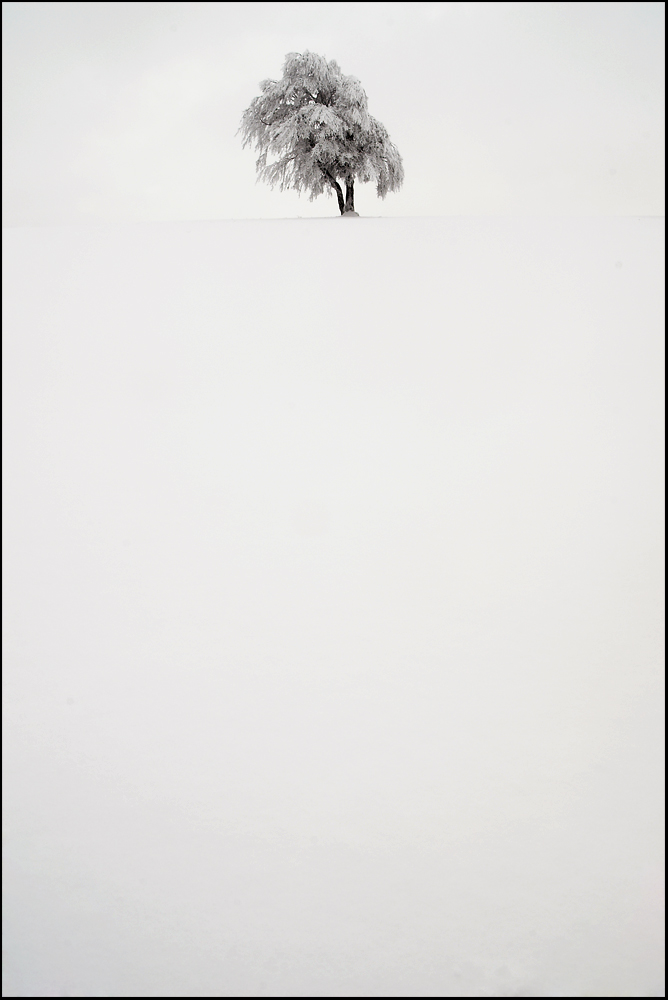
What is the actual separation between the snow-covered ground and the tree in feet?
28.4

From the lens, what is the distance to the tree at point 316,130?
1398 cm

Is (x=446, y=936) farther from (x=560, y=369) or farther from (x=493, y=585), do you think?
(x=560, y=369)

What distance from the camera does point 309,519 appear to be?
13.9ft

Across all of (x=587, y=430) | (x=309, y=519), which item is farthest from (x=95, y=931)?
(x=587, y=430)

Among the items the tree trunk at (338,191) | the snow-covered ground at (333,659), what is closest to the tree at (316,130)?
the tree trunk at (338,191)

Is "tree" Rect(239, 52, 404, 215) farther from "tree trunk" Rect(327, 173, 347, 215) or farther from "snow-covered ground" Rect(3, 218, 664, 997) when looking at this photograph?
"snow-covered ground" Rect(3, 218, 664, 997)

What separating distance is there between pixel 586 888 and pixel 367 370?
5186 millimetres

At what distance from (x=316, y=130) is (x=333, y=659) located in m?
13.6

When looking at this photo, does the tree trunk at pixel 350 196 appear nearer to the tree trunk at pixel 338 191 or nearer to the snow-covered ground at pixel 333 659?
the tree trunk at pixel 338 191

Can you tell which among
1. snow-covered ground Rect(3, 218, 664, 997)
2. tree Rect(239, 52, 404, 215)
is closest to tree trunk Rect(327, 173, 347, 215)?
tree Rect(239, 52, 404, 215)

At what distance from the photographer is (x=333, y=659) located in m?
2.98

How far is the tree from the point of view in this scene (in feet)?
45.9

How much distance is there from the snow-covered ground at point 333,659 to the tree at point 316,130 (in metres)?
8.65

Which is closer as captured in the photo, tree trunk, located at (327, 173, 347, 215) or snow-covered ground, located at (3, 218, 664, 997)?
snow-covered ground, located at (3, 218, 664, 997)
